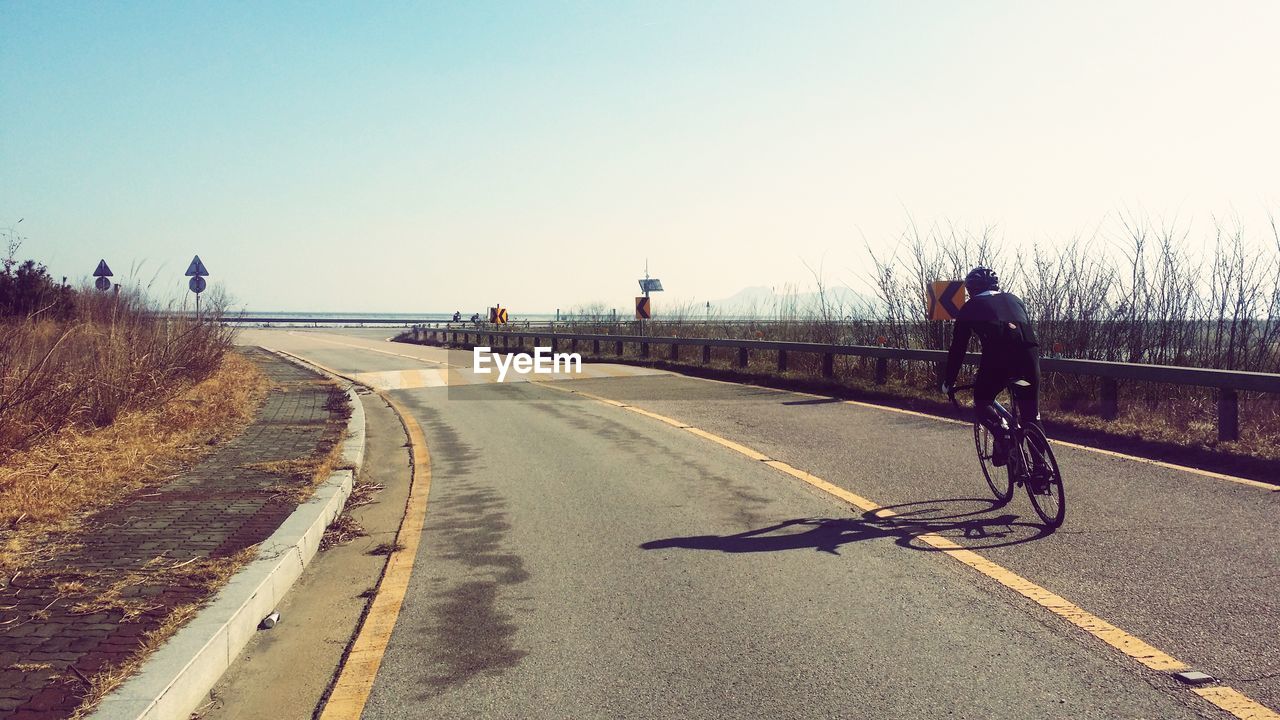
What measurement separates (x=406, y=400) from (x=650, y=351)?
1389 cm

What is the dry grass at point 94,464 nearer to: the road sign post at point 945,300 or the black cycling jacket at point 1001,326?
the black cycling jacket at point 1001,326

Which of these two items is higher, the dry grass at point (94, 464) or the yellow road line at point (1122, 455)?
the yellow road line at point (1122, 455)

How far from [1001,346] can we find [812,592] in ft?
9.41

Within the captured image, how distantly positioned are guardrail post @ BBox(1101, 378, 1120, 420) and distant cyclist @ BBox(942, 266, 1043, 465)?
5.31 metres

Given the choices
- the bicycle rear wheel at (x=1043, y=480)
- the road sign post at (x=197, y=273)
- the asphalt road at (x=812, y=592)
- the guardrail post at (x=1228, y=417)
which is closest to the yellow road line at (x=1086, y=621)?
the asphalt road at (x=812, y=592)

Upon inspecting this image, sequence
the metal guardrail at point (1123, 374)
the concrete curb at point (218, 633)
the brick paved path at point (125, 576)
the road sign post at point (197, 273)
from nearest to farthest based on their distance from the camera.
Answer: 1. the concrete curb at point (218, 633)
2. the brick paved path at point (125, 576)
3. the metal guardrail at point (1123, 374)
4. the road sign post at point (197, 273)

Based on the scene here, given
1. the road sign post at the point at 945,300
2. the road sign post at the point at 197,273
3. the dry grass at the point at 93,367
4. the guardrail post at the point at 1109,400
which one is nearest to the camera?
the dry grass at the point at 93,367

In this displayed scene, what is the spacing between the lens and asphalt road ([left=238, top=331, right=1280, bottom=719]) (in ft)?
12.2

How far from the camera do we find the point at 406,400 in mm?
16938

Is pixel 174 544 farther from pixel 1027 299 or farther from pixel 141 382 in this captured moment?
pixel 1027 299

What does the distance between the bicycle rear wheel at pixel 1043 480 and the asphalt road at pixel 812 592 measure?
0.43ft

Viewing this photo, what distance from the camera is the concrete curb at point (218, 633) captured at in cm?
346

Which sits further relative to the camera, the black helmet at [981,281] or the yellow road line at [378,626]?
the black helmet at [981,281]

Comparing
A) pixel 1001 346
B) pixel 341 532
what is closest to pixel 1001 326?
pixel 1001 346
